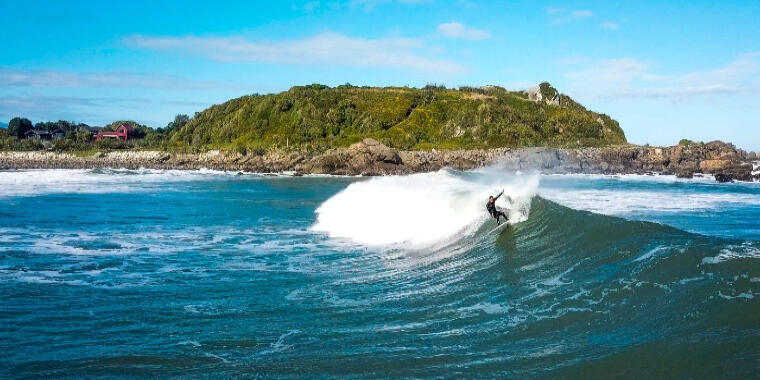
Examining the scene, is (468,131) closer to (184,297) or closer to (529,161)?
(529,161)

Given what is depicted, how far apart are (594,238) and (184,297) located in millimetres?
9506

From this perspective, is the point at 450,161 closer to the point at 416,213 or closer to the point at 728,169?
the point at 728,169

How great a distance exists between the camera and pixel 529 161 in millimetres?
74750

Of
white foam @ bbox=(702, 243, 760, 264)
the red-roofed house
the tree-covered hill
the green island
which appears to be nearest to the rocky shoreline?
the green island

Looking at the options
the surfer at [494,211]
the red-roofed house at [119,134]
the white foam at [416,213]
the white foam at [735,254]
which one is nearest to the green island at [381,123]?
the red-roofed house at [119,134]

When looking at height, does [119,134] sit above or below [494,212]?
above

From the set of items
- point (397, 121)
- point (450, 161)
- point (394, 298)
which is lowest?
point (394, 298)

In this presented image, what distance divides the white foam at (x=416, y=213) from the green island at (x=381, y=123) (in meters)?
53.4

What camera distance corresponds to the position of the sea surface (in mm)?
8523

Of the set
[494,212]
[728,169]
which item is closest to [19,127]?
[728,169]

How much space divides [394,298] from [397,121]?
84087mm

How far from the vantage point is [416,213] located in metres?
23.8

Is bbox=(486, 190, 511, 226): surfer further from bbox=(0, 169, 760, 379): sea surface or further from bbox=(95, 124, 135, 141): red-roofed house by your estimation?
bbox=(95, 124, 135, 141): red-roofed house

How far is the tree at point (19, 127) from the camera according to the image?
382ft
